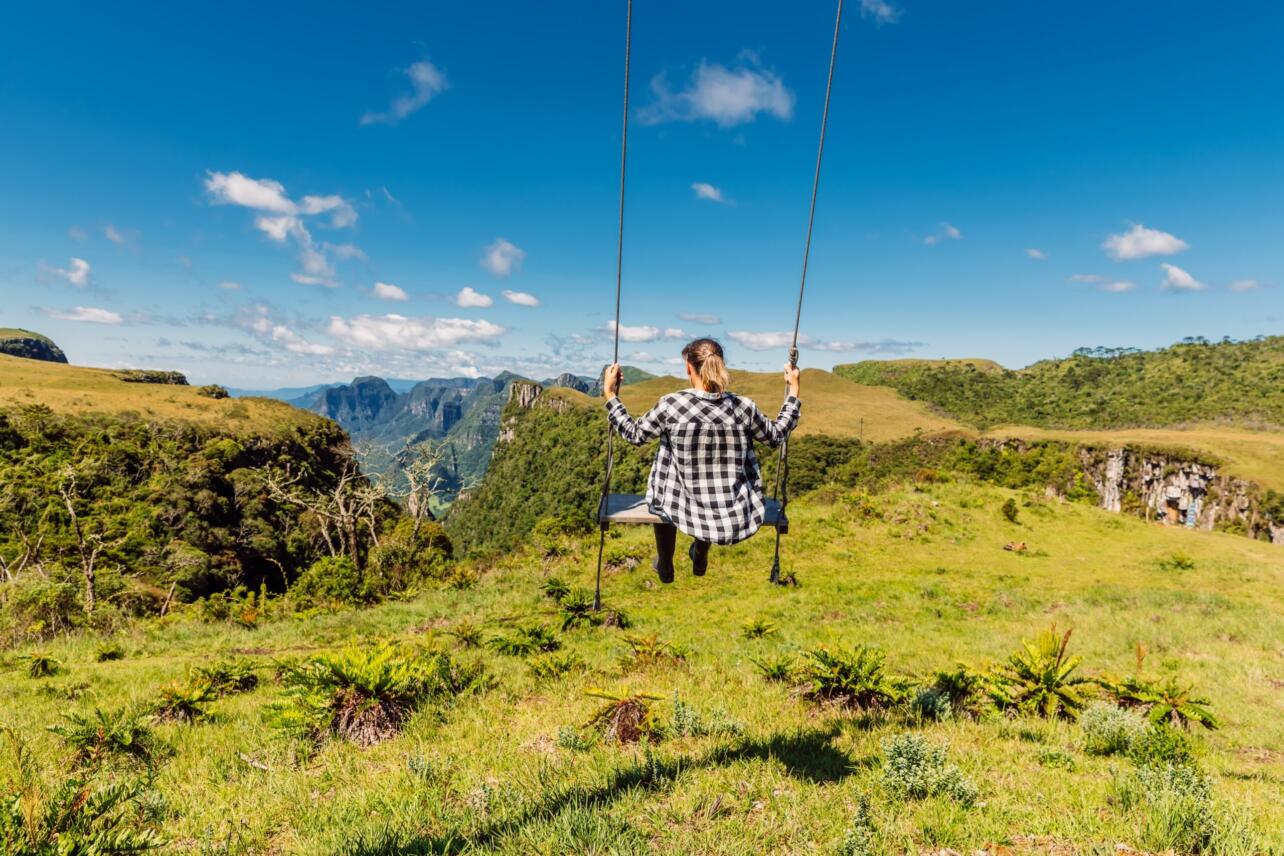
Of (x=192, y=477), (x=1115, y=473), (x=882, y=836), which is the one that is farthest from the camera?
(x=1115, y=473)

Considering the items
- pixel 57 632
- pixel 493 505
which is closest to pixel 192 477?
pixel 57 632

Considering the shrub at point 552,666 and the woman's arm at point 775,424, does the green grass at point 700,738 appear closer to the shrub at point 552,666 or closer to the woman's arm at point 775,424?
the shrub at point 552,666

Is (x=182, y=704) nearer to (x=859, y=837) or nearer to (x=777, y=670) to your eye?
(x=777, y=670)

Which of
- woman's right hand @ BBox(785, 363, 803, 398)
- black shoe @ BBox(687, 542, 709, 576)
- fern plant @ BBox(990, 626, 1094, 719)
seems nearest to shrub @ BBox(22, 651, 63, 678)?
black shoe @ BBox(687, 542, 709, 576)

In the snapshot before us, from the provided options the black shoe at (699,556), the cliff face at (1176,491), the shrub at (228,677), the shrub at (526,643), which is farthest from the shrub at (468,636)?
the cliff face at (1176,491)

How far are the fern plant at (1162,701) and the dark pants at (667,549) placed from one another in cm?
678

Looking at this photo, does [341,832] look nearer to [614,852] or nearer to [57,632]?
[614,852]

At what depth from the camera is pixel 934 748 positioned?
5.26 metres

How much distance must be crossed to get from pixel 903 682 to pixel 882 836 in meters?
4.26

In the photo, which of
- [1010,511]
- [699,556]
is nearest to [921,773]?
[699,556]

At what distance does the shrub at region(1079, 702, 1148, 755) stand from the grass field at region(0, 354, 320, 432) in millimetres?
99872

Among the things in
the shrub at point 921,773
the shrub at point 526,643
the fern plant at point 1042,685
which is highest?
the shrub at point 921,773

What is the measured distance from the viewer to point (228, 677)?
938 centimetres

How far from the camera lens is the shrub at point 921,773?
4.73m
